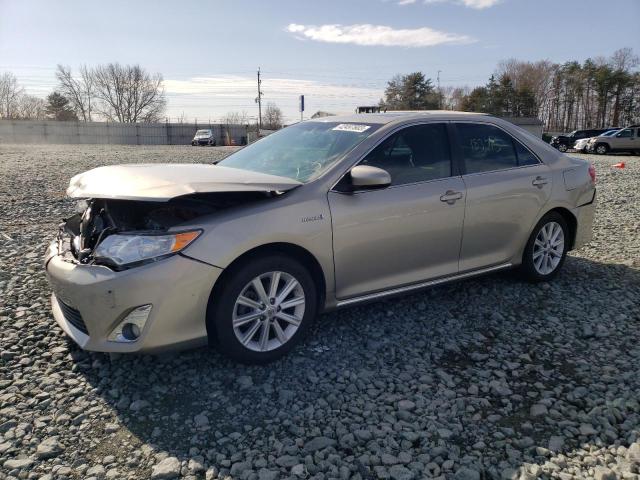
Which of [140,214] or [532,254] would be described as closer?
[140,214]

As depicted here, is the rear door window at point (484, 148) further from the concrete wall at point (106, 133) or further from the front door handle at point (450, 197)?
the concrete wall at point (106, 133)

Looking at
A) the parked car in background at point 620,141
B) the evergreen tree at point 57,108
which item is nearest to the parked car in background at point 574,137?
the parked car in background at point 620,141

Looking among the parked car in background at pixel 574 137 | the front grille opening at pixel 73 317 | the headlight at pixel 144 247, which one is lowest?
the front grille opening at pixel 73 317

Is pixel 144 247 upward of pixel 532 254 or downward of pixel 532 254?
upward

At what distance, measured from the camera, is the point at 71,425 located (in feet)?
8.46

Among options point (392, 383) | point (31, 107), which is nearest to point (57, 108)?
point (31, 107)

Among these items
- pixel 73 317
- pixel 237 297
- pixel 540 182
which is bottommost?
pixel 73 317

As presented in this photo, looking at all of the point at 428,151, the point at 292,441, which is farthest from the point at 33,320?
the point at 428,151

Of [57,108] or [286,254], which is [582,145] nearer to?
[286,254]

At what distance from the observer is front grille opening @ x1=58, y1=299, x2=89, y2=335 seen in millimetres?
2948

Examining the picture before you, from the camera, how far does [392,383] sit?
3012mm

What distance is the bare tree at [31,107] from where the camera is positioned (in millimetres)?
79238

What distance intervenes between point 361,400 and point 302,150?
206 cm

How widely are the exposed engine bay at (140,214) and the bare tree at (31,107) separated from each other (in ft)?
291
